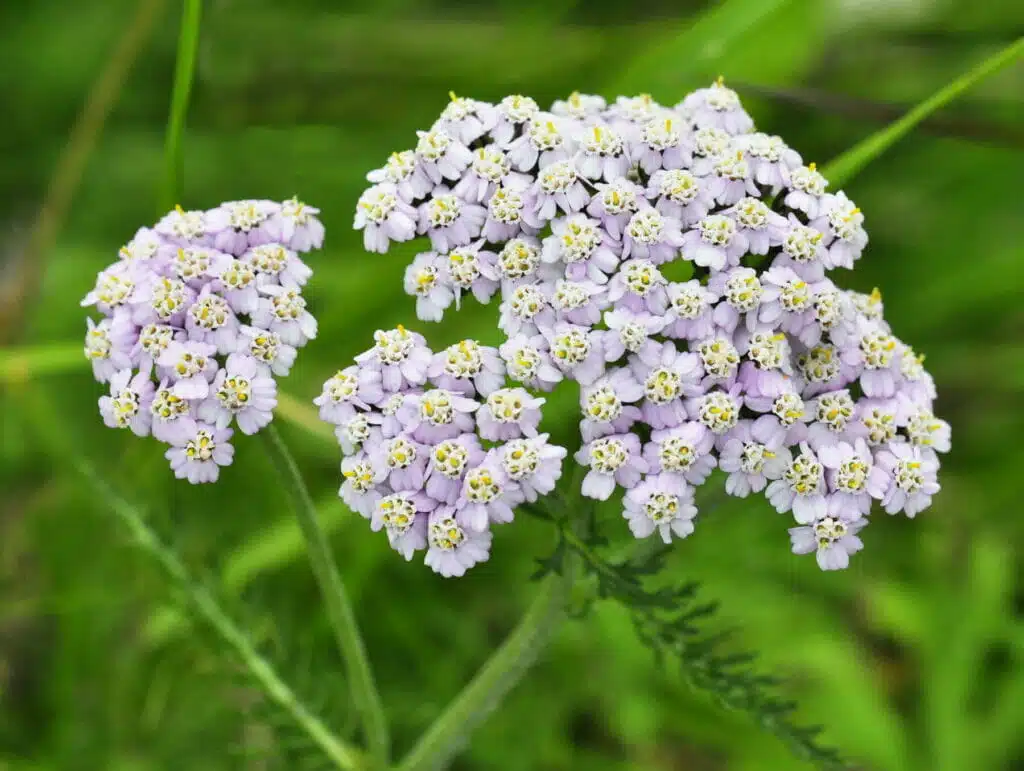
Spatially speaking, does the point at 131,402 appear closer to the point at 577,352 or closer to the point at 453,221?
the point at 453,221

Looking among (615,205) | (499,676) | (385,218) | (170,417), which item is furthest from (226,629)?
(615,205)

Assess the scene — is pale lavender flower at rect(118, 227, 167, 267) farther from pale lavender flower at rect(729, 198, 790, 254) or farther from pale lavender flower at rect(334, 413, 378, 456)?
pale lavender flower at rect(729, 198, 790, 254)

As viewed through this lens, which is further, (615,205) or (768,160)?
(768,160)

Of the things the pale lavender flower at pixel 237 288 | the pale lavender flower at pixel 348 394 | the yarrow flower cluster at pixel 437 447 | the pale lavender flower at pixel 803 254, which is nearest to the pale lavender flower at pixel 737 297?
the pale lavender flower at pixel 803 254

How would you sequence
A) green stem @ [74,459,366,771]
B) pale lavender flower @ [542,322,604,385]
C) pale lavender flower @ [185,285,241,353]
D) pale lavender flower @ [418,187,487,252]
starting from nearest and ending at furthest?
1. pale lavender flower @ [542,322,604,385]
2. pale lavender flower @ [185,285,241,353]
3. pale lavender flower @ [418,187,487,252]
4. green stem @ [74,459,366,771]

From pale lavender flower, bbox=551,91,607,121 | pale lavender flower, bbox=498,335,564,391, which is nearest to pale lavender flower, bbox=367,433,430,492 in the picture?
pale lavender flower, bbox=498,335,564,391

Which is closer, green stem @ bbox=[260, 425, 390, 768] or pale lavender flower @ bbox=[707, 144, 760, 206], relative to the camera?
pale lavender flower @ bbox=[707, 144, 760, 206]

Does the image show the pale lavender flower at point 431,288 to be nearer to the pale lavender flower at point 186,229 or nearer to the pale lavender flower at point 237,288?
the pale lavender flower at point 237,288
